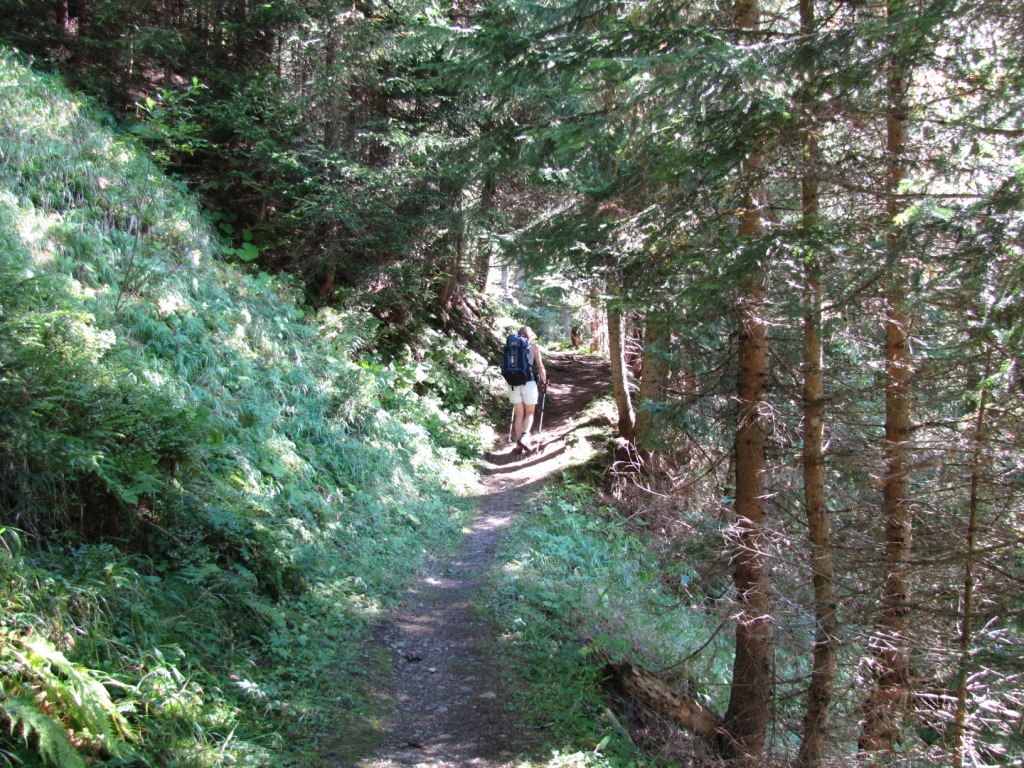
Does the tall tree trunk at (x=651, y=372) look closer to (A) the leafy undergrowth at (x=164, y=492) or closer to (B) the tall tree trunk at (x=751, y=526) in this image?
(B) the tall tree trunk at (x=751, y=526)

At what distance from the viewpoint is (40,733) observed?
2.72 m

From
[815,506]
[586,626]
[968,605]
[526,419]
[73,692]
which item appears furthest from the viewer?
[526,419]

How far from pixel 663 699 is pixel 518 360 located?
7.55m

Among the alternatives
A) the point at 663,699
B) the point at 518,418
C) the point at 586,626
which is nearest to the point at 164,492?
the point at 586,626

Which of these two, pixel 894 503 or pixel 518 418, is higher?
pixel 894 503

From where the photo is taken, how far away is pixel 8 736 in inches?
111

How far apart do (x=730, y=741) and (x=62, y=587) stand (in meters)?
4.95

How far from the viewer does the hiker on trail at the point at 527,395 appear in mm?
12477

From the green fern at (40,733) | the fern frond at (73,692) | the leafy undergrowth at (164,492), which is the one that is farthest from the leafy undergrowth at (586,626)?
the green fern at (40,733)

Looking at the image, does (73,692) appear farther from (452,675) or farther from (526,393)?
(526,393)

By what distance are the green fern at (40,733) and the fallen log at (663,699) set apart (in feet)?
13.3

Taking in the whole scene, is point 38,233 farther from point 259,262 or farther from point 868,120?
point 868,120

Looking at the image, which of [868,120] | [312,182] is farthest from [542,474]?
[868,120]

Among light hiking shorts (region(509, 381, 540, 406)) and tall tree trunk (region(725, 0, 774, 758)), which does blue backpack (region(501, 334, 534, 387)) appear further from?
tall tree trunk (region(725, 0, 774, 758))
